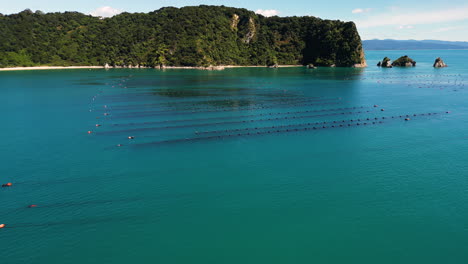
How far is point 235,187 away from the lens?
4781 centimetres

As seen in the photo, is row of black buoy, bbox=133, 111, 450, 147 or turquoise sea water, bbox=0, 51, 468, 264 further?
row of black buoy, bbox=133, 111, 450, 147

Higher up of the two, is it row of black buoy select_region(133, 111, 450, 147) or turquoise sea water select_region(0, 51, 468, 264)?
row of black buoy select_region(133, 111, 450, 147)

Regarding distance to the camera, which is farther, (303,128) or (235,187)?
(303,128)

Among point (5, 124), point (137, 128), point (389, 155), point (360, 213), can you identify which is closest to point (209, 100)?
point (137, 128)

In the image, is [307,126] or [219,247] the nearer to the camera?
[219,247]

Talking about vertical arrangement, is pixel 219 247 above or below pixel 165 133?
below

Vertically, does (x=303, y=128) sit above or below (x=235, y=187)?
above

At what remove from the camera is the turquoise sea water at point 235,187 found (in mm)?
34250

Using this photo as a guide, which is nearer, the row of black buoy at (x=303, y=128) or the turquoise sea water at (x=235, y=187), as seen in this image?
the turquoise sea water at (x=235, y=187)

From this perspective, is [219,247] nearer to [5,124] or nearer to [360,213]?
[360,213]

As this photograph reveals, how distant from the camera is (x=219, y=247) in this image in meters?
34.6

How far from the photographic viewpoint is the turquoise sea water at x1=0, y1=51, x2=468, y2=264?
1348 inches

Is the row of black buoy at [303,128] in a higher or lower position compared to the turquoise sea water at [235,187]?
higher

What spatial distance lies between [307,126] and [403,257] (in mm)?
51021
